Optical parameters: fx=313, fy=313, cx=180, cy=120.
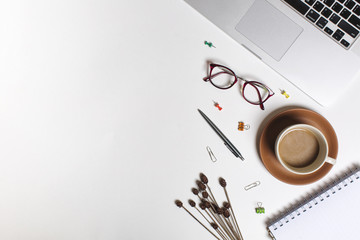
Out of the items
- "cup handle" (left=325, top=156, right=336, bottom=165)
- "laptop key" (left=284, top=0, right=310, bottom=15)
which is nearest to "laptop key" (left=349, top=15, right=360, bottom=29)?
"laptop key" (left=284, top=0, right=310, bottom=15)

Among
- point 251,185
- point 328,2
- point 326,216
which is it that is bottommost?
point 326,216

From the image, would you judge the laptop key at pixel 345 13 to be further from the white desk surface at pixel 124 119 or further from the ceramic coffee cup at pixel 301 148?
the ceramic coffee cup at pixel 301 148

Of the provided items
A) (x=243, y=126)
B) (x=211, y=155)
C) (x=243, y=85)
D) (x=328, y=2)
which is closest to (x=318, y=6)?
(x=328, y=2)

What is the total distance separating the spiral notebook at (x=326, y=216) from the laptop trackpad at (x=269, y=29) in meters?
0.49

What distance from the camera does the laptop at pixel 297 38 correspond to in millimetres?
940

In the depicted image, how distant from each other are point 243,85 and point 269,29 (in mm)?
193

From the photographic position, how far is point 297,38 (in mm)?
974

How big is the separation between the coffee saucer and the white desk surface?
0.04 meters

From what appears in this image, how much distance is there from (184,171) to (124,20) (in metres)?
0.56

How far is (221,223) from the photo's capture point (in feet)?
3.62

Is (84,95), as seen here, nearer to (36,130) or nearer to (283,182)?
(36,130)

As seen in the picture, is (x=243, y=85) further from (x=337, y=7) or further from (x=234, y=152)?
(x=337, y=7)

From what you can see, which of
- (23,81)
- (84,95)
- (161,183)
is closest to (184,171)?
(161,183)

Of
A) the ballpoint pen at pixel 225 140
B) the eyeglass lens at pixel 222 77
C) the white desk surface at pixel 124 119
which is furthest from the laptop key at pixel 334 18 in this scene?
the ballpoint pen at pixel 225 140
